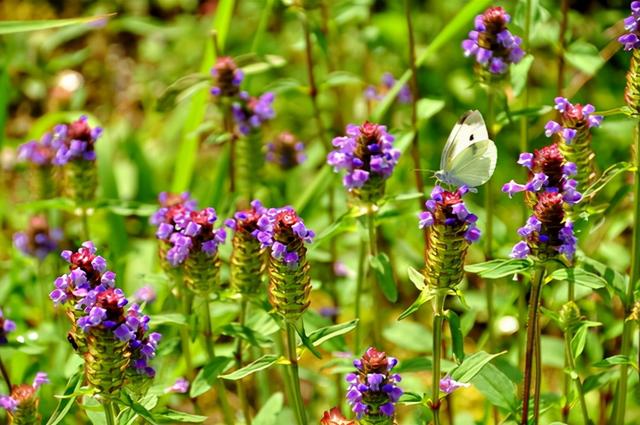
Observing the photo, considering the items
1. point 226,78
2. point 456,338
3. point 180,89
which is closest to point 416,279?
point 456,338

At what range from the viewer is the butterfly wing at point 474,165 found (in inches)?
98.4

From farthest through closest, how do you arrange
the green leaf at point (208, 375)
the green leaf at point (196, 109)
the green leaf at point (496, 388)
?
the green leaf at point (196, 109) < the green leaf at point (208, 375) < the green leaf at point (496, 388)

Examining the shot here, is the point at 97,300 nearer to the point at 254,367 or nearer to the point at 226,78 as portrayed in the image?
the point at 254,367

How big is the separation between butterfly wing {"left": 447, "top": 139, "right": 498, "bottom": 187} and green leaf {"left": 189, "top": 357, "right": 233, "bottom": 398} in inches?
35.6

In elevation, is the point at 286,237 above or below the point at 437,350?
above

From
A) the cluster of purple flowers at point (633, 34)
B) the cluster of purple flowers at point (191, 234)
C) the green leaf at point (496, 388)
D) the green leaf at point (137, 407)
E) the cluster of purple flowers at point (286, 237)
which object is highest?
the cluster of purple flowers at point (633, 34)

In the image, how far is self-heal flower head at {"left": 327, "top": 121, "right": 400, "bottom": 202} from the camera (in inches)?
108

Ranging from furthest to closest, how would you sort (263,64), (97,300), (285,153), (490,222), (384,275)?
(285,153)
(263,64)
(490,222)
(384,275)
(97,300)

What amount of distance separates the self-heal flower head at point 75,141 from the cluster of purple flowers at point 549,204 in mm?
1594

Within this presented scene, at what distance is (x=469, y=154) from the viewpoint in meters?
2.56

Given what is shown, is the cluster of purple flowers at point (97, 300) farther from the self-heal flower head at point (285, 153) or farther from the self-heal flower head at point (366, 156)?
the self-heal flower head at point (285, 153)

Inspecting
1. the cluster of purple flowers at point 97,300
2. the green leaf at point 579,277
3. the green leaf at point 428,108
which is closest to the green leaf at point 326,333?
the cluster of purple flowers at point 97,300

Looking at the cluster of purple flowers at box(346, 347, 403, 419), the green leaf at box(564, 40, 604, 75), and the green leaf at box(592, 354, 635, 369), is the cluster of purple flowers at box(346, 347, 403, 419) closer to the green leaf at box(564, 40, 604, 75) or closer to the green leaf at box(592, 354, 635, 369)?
the green leaf at box(592, 354, 635, 369)

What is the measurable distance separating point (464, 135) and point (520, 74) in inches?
30.9
